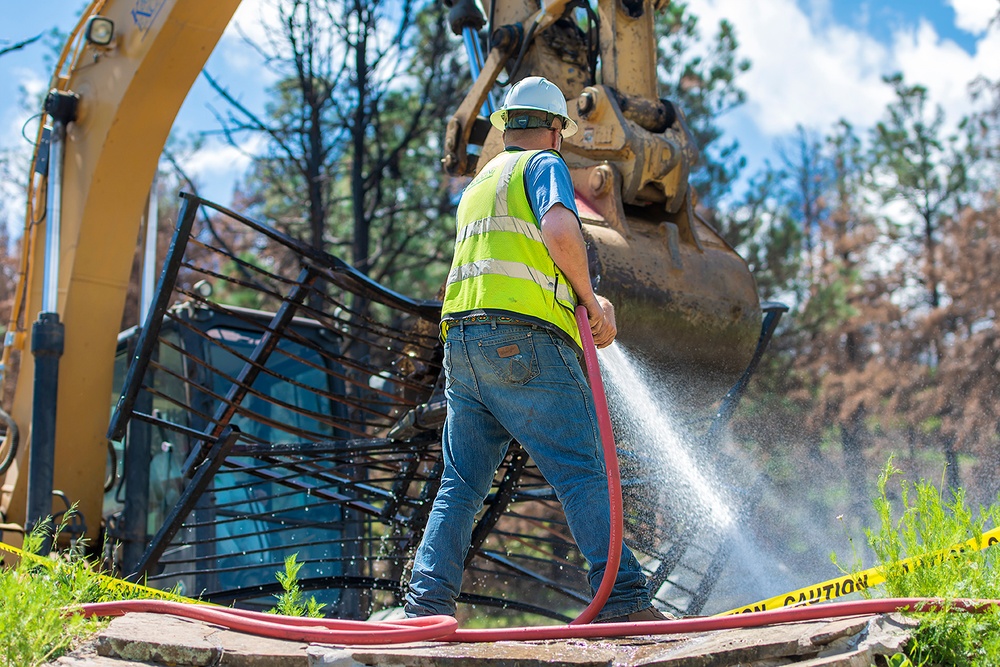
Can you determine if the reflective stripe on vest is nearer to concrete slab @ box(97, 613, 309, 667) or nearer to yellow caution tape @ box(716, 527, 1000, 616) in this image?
yellow caution tape @ box(716, 527, 1000, 616)

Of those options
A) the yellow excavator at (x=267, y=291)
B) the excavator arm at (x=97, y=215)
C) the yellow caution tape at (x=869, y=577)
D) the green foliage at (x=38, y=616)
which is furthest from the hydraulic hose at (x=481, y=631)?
the excavator arm at (x=97, y=215)

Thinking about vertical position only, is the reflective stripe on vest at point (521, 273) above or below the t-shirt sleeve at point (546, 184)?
below

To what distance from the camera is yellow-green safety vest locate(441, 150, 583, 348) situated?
311cm

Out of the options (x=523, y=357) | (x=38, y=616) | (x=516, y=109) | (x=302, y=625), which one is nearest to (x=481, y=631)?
(x=302, y=625)

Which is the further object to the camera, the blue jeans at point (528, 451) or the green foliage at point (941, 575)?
the blue jeans at point (528, 451)

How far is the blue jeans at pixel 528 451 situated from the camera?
117 inches

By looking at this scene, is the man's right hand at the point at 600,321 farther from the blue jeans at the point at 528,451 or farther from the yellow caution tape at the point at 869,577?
the yellow caution tape at the point at 869,577

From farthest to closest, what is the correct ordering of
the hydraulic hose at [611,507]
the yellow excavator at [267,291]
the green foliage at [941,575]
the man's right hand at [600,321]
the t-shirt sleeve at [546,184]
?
the yellow excavator at [267,291]
the man's right hand at [600,321]
the t-shirt sleeve at [546,184]
the hydraulic hose at [611,507]
the green foliage at [941,575]

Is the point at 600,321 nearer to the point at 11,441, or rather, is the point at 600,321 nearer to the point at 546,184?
the point at 546,184

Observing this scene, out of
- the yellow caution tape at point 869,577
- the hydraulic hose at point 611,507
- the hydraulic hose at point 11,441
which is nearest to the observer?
the yellow caution tape at point 869,577

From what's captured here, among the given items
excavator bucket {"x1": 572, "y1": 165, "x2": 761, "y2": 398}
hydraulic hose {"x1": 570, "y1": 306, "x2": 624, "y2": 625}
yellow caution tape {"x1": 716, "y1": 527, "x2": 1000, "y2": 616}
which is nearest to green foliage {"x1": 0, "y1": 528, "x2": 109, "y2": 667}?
hydraulic hose {"x1": 570, "y1": 306, "x2": 624, "y2": 625}

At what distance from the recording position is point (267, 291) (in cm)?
442

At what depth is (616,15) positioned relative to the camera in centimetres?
470

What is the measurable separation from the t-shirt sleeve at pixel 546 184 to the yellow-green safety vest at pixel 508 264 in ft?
0.08
